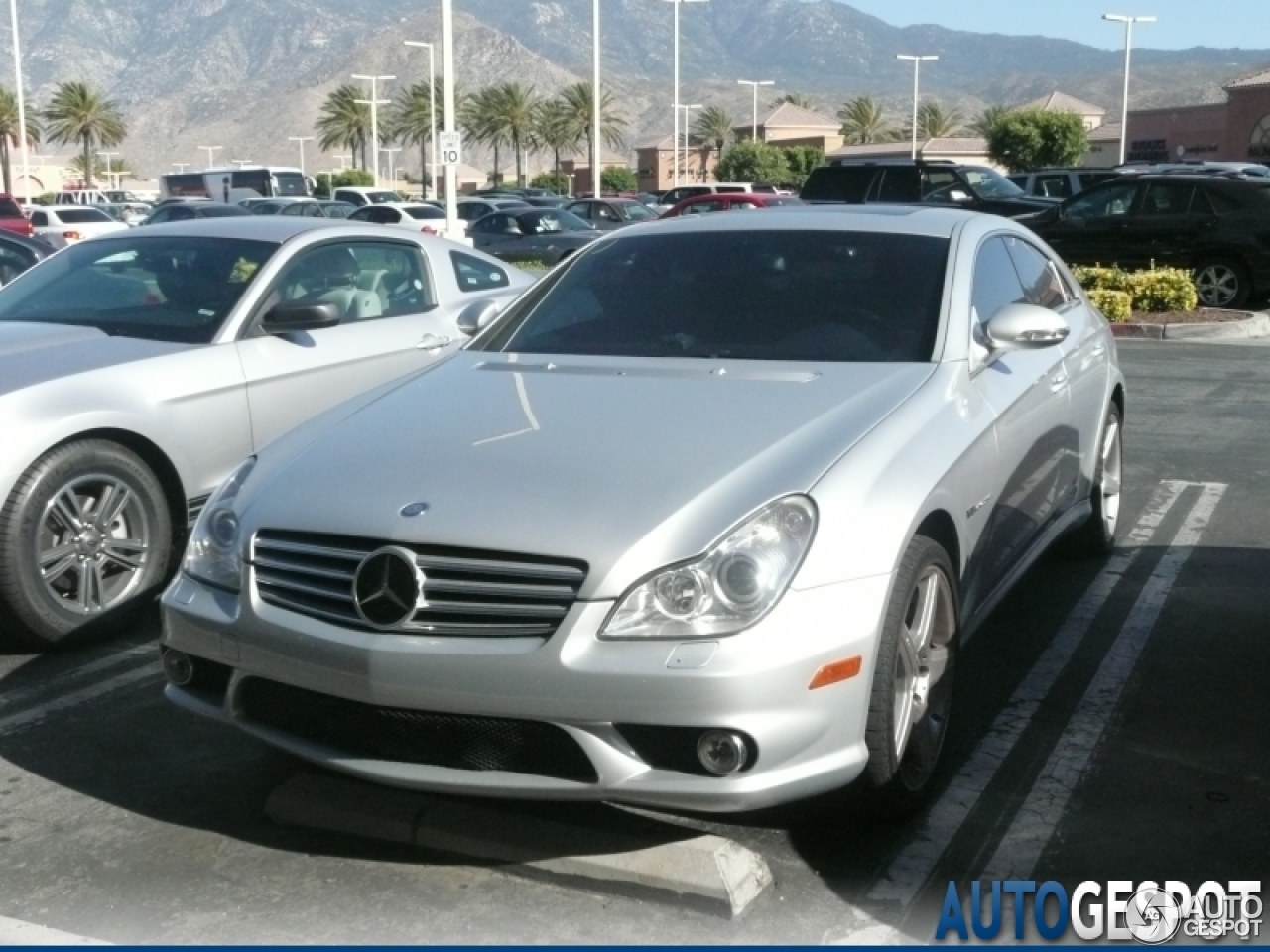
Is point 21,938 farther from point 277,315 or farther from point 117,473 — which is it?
point 277,315

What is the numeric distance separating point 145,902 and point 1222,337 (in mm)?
14203

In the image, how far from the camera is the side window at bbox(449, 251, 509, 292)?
7.91 m

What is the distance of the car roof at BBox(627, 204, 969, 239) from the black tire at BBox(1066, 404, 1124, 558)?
4.52 ft

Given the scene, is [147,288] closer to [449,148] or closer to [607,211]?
[449,148]

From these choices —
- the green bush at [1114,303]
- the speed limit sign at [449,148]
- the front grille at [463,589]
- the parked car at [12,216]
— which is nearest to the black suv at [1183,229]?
the green bush at [1114,303]

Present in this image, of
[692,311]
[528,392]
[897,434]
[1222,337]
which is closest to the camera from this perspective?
[897,434]

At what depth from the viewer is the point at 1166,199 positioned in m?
18.4

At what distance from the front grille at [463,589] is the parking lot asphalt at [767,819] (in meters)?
0.67

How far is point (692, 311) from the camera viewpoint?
5066mm

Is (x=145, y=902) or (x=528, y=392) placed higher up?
(x=528, y=392)

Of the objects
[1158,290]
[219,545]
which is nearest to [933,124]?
[1158,290]

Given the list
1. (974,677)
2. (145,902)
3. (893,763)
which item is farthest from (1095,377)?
(145,902)

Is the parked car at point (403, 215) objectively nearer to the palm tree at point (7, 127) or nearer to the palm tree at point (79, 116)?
the palm tree at point (7, 127)

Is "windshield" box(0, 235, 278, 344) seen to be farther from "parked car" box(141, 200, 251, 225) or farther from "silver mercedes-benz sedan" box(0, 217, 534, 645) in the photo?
"parked car" box(141, 200, 251, 225)
